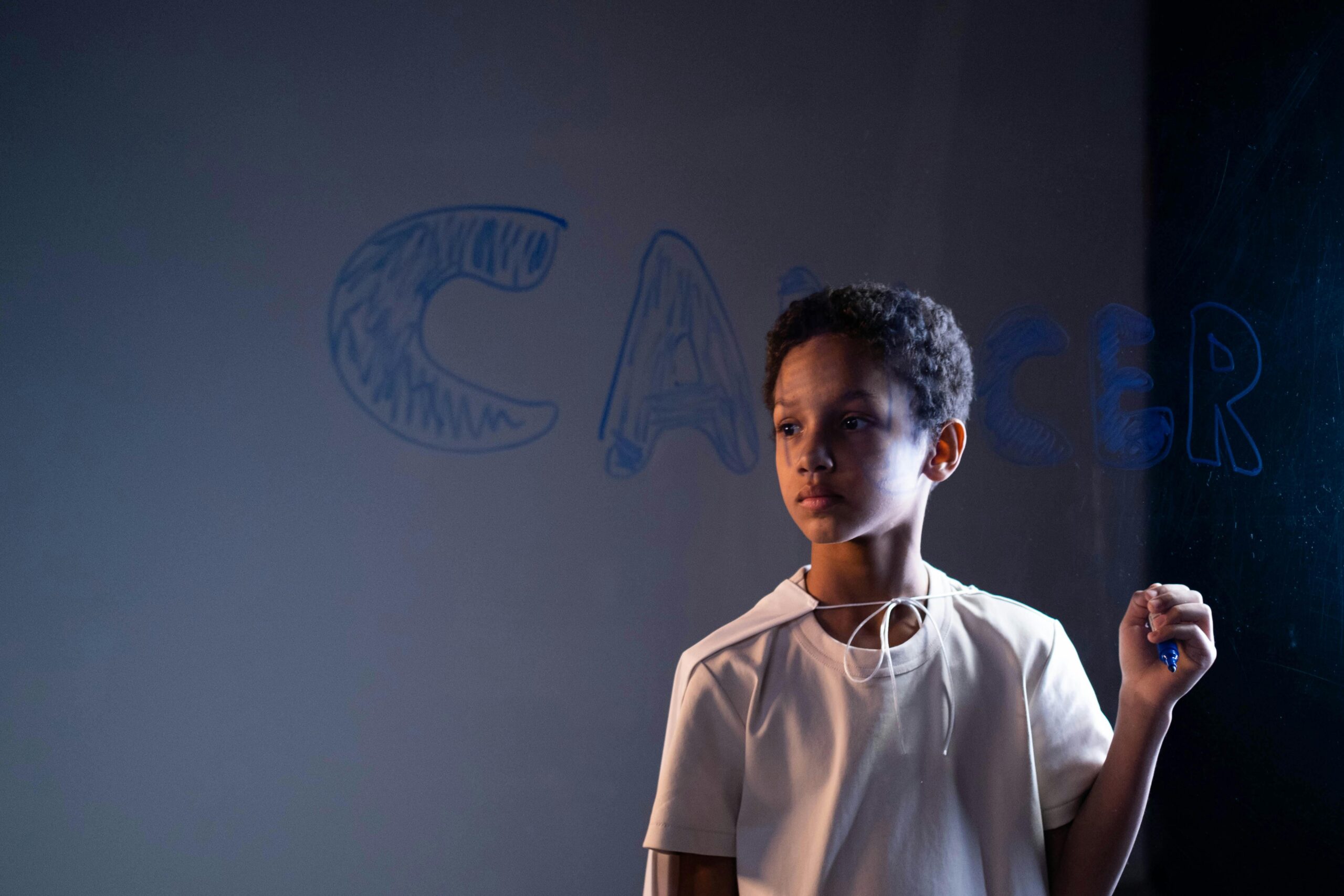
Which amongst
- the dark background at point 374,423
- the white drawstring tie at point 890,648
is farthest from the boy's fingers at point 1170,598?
the dark background at point 374,423

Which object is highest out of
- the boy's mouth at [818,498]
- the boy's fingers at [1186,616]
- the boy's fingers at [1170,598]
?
the boy's mouth at [818,498]

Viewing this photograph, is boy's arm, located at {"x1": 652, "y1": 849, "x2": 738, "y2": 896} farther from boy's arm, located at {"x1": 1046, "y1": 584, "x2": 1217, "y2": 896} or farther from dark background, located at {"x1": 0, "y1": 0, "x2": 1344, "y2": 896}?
dark background, located at {"x1": 0, "y1": 0, "x2": 1344, "y2": 896}

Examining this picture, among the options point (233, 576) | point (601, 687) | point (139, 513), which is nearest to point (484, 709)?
point (601, 687)

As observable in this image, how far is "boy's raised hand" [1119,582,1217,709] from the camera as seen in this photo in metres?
0.55

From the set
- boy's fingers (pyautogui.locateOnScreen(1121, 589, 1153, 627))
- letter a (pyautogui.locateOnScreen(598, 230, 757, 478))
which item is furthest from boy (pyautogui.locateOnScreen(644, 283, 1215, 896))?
letter a (pyautogui.locateOnScreen(598, 230, 757, 478))

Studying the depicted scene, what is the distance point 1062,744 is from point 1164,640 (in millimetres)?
106

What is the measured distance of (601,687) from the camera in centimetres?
95

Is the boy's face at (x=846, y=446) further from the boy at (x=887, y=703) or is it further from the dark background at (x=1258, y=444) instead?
the dark background at (x=1258, y=444)

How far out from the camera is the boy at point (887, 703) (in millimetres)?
571

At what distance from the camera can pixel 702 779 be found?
599 millimetres

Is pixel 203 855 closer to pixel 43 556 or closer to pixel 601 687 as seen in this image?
pixel 43 556

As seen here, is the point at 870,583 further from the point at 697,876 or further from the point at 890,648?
the point at 697,876

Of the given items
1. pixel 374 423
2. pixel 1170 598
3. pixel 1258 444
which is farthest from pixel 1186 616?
pixel 374 423

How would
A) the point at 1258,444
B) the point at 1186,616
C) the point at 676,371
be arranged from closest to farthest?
the point at 1186,616
the point at 1258,444
the point at 676,371
